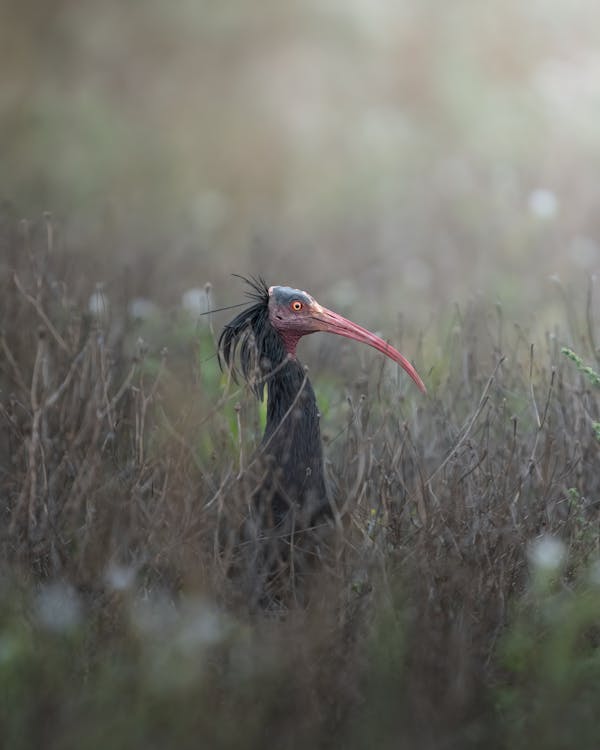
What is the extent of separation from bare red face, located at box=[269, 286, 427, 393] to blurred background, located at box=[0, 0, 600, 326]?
257 cm

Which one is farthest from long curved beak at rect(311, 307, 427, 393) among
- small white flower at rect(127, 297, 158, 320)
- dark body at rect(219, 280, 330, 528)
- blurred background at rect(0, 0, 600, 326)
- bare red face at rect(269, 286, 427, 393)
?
blurred background at rect(0, 0, 600, 326)

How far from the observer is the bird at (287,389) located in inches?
142

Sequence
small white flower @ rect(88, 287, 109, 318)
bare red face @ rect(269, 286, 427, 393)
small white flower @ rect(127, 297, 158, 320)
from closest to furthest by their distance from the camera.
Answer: bare red face @ rect(269, 286, 427, 393)
small white flower @ rect(88, 287, 109, 318)
small white flower @ rect(127, 297, 158, 320)

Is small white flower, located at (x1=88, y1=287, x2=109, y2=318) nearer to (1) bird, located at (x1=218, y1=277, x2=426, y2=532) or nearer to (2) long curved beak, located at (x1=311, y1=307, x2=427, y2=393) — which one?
(1) bird, located at (x1=218, y1=277, x2=426, y2=532)

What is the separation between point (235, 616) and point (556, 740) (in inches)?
38.5

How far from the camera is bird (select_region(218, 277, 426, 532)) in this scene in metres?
3.62

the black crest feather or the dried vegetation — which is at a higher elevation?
the black crest feather

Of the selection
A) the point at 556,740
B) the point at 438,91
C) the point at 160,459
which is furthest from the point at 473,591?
the point at 438,91

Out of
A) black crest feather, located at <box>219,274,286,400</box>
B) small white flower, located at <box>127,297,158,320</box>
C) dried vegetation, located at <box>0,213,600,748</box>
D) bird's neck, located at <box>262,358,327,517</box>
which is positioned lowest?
dried vegetation, located at <box>0,213,600,748</box>

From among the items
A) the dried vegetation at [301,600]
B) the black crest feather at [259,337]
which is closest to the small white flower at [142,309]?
the dried vegetation at [301,600]

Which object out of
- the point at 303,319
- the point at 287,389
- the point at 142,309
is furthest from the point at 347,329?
the point at 142,309

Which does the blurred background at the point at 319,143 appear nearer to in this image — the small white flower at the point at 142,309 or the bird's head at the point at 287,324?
the small white flower at the point at 142,309

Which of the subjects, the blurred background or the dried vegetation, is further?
the blurred background

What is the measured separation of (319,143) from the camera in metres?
10.8
